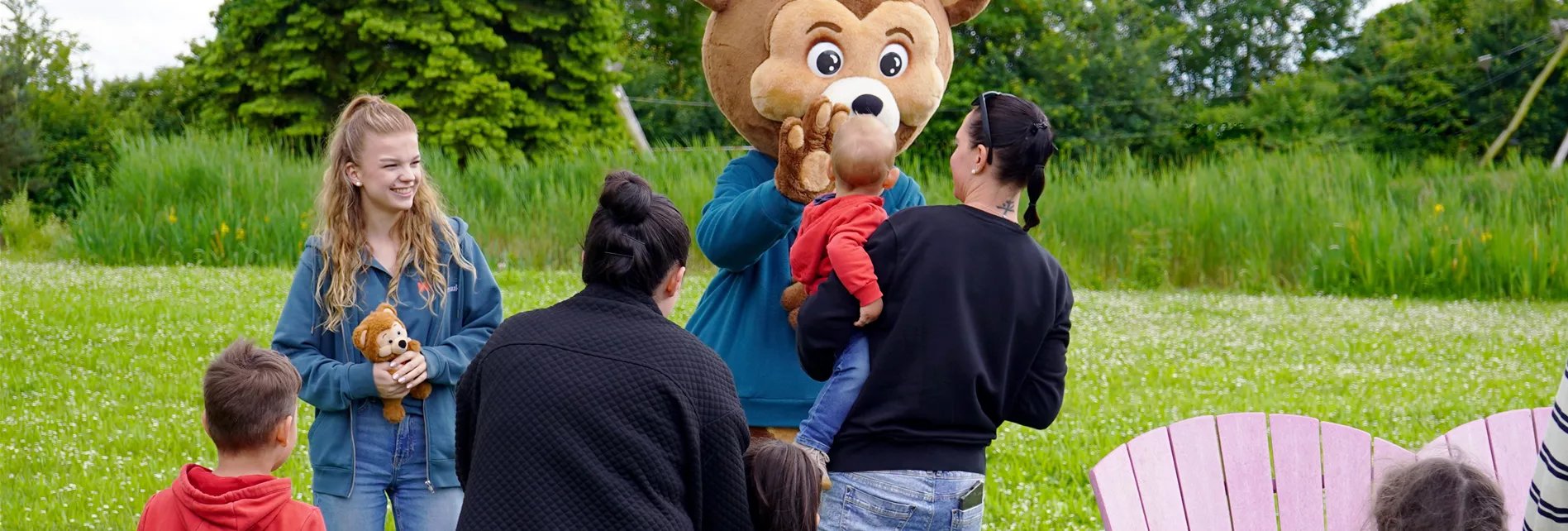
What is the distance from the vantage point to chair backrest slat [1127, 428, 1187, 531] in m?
3.27

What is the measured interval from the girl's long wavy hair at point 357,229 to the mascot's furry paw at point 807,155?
0.83 meters

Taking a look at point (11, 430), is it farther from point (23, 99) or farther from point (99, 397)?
point (23, 99)

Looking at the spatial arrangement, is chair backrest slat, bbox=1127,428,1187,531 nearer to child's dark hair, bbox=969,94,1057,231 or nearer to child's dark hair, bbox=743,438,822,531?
child's dark hair, bbox=969,94,1057,231

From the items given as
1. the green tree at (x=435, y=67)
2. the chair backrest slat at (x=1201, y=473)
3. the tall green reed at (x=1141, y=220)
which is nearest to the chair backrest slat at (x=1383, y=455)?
the chair backrest slat at (x=1201, y=473)

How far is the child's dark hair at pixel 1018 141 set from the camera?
2447 millimetres

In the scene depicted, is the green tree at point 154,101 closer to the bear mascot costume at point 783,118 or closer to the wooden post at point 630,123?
the wooden post at point 630,123

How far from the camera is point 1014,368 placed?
250cm

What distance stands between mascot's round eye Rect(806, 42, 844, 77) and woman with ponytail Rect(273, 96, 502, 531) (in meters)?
0.96

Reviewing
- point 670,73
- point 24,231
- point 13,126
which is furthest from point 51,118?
point 670,73

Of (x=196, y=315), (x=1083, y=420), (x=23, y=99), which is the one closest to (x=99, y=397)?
(x=196, y=315)

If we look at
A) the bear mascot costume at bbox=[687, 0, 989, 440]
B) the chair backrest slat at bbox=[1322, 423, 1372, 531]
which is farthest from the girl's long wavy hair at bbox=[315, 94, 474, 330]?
the chair backrest slat at bbox=[1322, 423, 1372, 531]

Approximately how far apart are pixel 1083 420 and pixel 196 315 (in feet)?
18.2

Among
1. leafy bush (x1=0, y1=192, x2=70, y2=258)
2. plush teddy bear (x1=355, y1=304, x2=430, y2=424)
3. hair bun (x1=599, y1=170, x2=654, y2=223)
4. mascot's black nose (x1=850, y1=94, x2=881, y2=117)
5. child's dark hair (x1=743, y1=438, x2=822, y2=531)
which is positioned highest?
mascot's black nose (x1=850, y1=94, x2=881, y2=117)

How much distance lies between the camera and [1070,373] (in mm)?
7461
